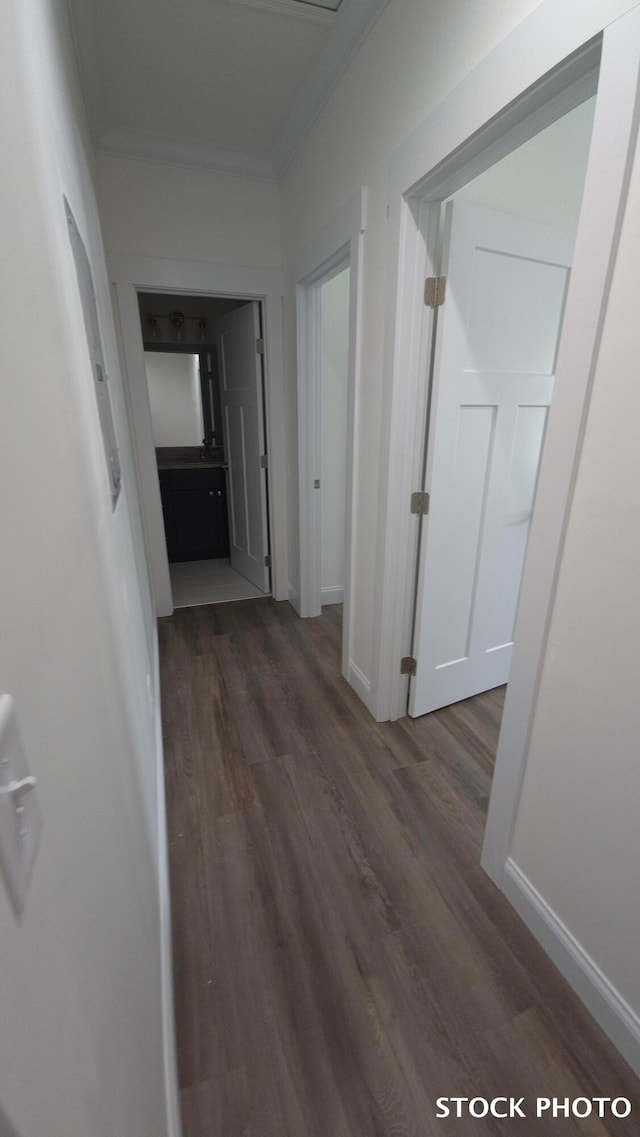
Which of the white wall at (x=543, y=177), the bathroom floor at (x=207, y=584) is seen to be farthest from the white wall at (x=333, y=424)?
the white wall at (x=543, y=177)

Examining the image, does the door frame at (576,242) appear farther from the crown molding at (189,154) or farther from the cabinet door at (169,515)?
the cabinet door at (169,515)

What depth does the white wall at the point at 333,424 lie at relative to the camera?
9.32 ft

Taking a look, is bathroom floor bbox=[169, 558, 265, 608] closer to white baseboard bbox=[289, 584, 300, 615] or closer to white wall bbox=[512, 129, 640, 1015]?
white baseboard bbox=[289, 584, 300, 615]

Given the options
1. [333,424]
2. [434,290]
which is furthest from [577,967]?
[333,424]

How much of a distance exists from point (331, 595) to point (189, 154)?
2637 mm

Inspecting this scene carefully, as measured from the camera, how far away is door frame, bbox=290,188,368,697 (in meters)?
1.87

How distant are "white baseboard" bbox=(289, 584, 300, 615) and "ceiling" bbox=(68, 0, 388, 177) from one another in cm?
244

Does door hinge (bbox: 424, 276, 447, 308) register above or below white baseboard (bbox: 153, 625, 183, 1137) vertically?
above

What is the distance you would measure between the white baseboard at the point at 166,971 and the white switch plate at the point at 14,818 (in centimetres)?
95

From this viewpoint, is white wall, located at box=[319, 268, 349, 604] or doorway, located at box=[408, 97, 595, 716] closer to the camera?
doorway, located at box=[408, 97, 595, 716]

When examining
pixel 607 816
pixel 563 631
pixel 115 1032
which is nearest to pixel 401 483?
pixel 563 631

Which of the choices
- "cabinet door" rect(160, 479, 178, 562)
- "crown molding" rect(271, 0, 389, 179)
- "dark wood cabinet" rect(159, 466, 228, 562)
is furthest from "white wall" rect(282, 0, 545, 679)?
"cabinet door" rect(160, 479, 178, 562)

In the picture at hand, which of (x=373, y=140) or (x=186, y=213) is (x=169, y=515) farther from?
(x=373, y=140)

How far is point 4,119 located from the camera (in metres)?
0.49
